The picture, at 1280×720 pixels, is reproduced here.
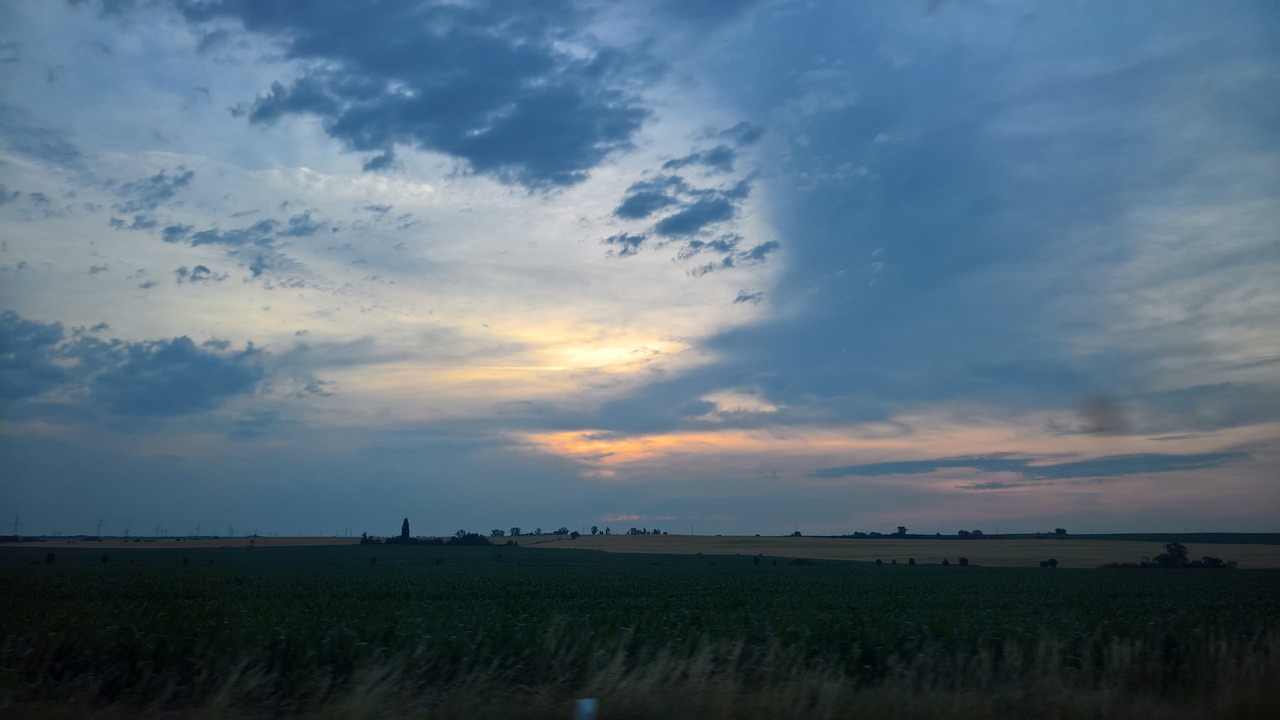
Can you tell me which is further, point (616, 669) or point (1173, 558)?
point (1173, 558)

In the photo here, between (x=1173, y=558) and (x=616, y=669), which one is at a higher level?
(x=616, y=669)

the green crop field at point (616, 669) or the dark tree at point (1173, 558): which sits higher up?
the green crop field at point (616, 669)

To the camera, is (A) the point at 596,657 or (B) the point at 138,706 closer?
(B) the point at 138,706

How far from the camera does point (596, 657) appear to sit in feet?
39.4

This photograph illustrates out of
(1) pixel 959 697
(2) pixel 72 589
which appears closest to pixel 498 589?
(2) pixel 72 589

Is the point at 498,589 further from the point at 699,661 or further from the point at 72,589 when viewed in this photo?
the point at 699,661

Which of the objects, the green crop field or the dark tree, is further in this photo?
the dark tree

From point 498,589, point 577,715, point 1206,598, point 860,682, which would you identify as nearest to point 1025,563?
point 1206,598

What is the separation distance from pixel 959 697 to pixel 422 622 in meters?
10.0

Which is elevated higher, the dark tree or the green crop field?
the green crop field

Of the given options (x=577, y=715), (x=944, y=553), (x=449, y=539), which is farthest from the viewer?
(x=449, y=539)

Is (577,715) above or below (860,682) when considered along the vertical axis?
above

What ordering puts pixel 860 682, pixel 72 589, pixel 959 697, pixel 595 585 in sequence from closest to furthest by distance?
pixel 959 697 < pixel 860 682 < pixel 72 589 < pixel 595 585

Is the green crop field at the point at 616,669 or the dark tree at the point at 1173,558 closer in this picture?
the green crop field at the point at 616,669
